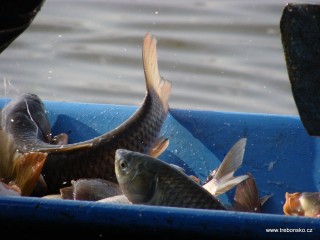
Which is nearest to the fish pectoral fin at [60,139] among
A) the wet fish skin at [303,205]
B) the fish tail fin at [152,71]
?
the fish tail fin at [152,71]

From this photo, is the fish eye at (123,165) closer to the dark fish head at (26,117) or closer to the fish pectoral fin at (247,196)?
the fish pectoral fin at (247,196)

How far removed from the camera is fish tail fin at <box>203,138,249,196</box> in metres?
3.42

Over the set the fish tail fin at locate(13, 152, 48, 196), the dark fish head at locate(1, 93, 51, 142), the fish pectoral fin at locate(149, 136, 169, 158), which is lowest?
the dark fish head at locate(1, 93, 51, 142)

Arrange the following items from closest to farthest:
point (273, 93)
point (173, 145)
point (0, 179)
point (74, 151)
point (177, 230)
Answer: point (177, 230)
point (0, 179)
point (74, 151)
point (173, 145)
point (273, 93)

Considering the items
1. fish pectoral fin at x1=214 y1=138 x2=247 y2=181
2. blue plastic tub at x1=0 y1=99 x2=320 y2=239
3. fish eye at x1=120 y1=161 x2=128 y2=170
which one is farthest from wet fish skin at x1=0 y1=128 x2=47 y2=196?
→ fish pectoral fin at x1=214 y1=138 x2=247 y2=181

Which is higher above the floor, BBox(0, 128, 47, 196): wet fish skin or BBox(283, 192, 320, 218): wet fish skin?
BBox(0, 128, 47, 196): wet fish skin

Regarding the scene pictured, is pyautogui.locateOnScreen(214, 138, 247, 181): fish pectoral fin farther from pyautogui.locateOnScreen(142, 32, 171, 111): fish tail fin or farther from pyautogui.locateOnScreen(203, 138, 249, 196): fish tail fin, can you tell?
pyautogui.locateOnScreen(142, 32, 171, 111): fish tail fin

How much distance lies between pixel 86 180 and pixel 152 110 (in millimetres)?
534

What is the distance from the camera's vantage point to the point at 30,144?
12.0ft

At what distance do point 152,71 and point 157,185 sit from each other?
37.9 inches

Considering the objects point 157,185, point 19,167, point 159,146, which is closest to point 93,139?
point 159,146

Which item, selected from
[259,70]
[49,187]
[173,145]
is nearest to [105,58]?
[259,70]

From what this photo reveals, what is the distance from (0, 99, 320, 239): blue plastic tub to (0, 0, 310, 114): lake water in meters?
2.29

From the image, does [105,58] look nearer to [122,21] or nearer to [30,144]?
[122,21]
